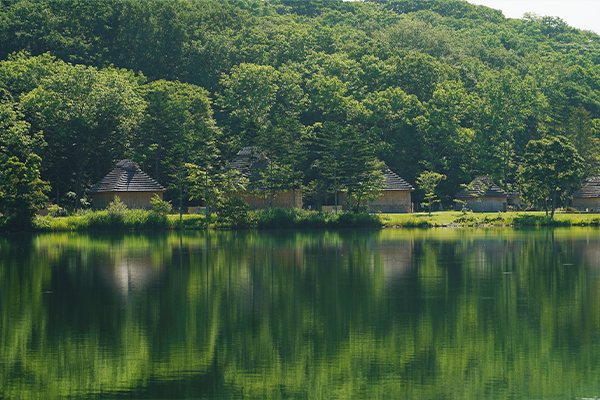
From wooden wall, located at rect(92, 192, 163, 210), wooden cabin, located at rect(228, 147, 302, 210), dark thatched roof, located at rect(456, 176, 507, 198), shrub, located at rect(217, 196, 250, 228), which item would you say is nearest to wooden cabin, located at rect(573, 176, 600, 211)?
dark thatched roof, located at rect(456, 176, 507, 198)

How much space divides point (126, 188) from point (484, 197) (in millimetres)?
31641

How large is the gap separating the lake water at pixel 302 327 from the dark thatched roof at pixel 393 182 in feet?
106

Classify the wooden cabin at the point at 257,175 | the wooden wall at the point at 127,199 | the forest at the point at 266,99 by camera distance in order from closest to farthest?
the wooden wall at the point at 127,199 → the wooden cabin at the point at 257,175 → the forest at the point at 266,99

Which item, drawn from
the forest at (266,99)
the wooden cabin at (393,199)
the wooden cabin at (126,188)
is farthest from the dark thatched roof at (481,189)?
the wooden cabin at (126,188)

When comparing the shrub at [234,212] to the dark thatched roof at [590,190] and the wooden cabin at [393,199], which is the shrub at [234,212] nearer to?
the wooden cabin at [393,199]

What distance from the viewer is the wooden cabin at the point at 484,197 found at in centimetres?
6247

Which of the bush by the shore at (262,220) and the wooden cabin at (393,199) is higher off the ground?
the wooden cabin at (393,199)

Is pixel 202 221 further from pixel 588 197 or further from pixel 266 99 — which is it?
pixel 588 197

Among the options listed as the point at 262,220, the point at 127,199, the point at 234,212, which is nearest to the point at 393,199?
the point at 262,220

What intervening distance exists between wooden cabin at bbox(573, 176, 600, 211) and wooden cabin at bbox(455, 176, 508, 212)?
22.8 feet

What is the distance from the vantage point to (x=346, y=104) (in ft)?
215

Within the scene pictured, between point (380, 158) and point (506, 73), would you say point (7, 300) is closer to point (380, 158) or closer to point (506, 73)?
point (380, 158)

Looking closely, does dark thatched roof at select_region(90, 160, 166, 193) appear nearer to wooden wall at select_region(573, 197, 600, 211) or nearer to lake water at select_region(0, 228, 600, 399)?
lake water at select_region(0, 228, 600, 399)

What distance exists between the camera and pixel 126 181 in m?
54.1
